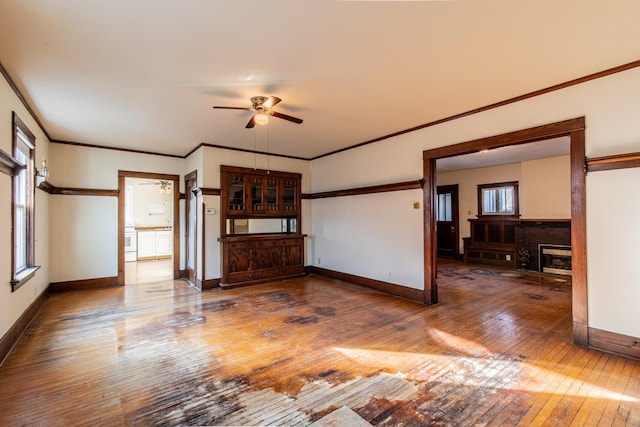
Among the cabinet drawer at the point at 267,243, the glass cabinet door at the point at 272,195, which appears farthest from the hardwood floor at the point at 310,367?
the glass cabinet door at the point at 272,195

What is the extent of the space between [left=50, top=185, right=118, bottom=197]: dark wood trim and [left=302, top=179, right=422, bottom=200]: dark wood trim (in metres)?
4.01

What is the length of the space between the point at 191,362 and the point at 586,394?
332 centimetres

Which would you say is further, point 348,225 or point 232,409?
point 348,225

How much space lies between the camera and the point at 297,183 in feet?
23.0

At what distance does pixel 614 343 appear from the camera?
291 centimetres

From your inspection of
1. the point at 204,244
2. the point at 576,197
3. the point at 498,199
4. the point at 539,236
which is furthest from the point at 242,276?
the point at 498,199

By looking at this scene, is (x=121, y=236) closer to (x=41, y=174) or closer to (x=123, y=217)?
(x=123, y=217)

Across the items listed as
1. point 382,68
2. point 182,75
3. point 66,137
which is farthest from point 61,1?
point 66,137

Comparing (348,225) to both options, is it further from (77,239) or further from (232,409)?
(77,239)

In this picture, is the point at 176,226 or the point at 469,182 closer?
the point at 176,226

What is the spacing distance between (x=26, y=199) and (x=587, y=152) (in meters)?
6.97

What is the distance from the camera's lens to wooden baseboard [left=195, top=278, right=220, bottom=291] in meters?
5.58

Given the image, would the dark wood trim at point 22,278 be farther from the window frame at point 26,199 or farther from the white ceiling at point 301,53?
the white ceiling at point 301,53

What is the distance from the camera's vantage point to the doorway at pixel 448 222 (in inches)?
370
